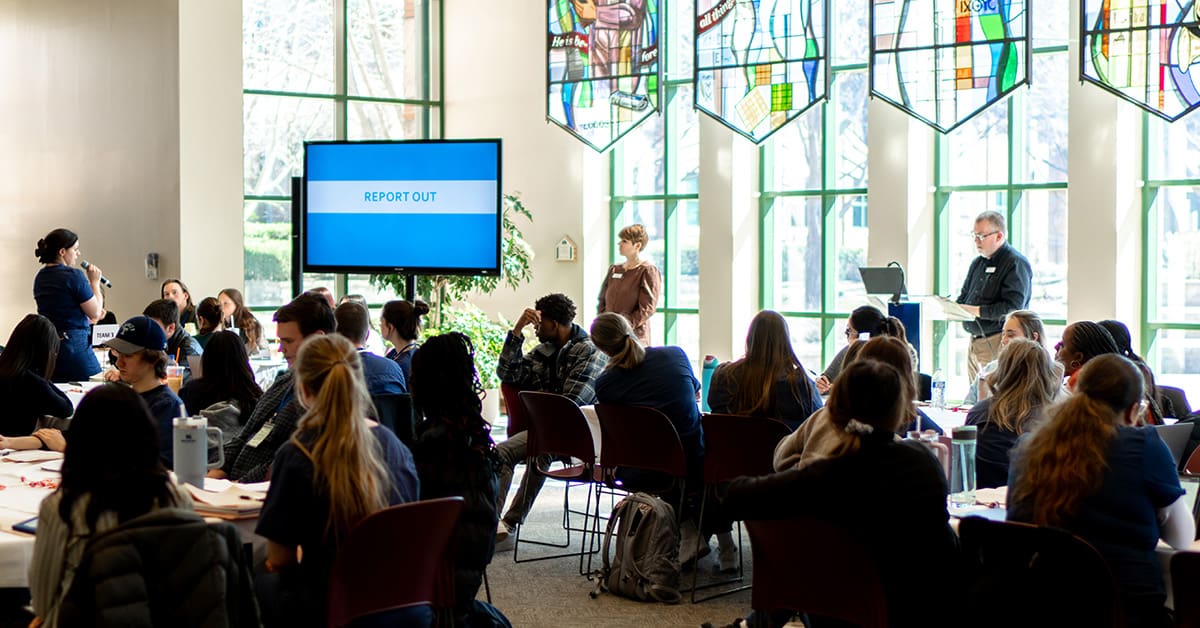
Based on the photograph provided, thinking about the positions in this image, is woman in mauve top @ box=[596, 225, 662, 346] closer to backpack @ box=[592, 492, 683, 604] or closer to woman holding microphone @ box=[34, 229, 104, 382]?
backpack @ box=[592, 492, 683, 604]

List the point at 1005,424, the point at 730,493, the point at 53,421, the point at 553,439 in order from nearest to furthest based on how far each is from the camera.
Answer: the point at 730,493 → the point at 1005,424 → the point at 53,421 → the point at 553,439

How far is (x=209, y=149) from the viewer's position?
10.7 m

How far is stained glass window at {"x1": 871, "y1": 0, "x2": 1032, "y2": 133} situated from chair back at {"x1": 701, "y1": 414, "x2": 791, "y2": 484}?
4.16 metres

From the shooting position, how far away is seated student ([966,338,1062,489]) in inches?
171

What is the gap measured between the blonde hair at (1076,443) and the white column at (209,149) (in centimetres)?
862

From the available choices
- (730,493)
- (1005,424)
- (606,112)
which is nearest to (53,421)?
(730,493)

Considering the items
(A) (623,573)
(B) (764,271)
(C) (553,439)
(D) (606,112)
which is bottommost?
(A) (623,573)

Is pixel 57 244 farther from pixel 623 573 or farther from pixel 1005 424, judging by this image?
pixel 1005 424

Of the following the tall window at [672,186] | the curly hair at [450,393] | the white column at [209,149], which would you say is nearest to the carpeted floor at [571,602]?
the curly hair at [450,393]

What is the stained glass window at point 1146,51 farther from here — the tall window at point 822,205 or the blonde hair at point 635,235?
the blonde hair at point 635,235

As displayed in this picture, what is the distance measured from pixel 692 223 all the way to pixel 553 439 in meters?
5.19

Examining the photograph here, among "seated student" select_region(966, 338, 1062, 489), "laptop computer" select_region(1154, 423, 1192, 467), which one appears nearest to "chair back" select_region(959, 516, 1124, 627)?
"seated student" select_region(966, 338, 1062, 489)

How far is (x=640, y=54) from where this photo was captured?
1023 cm

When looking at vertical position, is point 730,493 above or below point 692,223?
below
